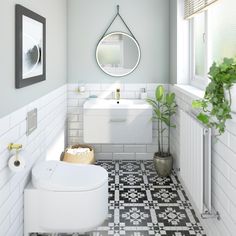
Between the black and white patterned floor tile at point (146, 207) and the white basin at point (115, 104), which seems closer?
the black and white patterned floor tile at point (146, 207)


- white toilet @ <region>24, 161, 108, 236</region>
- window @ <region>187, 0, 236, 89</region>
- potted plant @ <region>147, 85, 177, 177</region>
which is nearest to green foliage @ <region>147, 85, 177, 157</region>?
potted plant @ <region>147, 85, 177, 177</region>

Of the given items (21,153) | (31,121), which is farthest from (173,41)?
Answer: (21,153)

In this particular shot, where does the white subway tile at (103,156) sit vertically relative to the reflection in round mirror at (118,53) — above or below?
below

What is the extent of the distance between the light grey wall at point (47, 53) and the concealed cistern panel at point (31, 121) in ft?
0.34

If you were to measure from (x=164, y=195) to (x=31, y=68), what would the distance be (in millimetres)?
1876

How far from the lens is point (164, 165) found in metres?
4.08

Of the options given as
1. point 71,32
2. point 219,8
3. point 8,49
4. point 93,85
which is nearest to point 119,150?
point 93,85

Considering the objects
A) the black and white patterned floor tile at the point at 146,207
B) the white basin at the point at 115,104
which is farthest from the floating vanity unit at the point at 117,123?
the black and white patterned floor tile at the point at 146,207

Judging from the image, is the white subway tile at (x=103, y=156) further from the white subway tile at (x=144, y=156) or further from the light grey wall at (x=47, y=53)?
the light grey wall at (x=47, y=53)

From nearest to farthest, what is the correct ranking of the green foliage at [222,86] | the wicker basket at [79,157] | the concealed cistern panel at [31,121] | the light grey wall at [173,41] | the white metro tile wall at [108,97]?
the green foliage at [222,86], the concealed cistern panel at [31,121], the wicker basket at [79,157], the light grey wall at [173,41], the white metro tile wall at [108,97]

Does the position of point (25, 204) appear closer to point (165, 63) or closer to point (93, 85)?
point (93, 85)

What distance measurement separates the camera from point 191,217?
305 centimetres

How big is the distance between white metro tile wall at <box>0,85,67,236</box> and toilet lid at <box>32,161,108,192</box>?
12 cm

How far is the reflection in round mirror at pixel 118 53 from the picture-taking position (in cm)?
459
